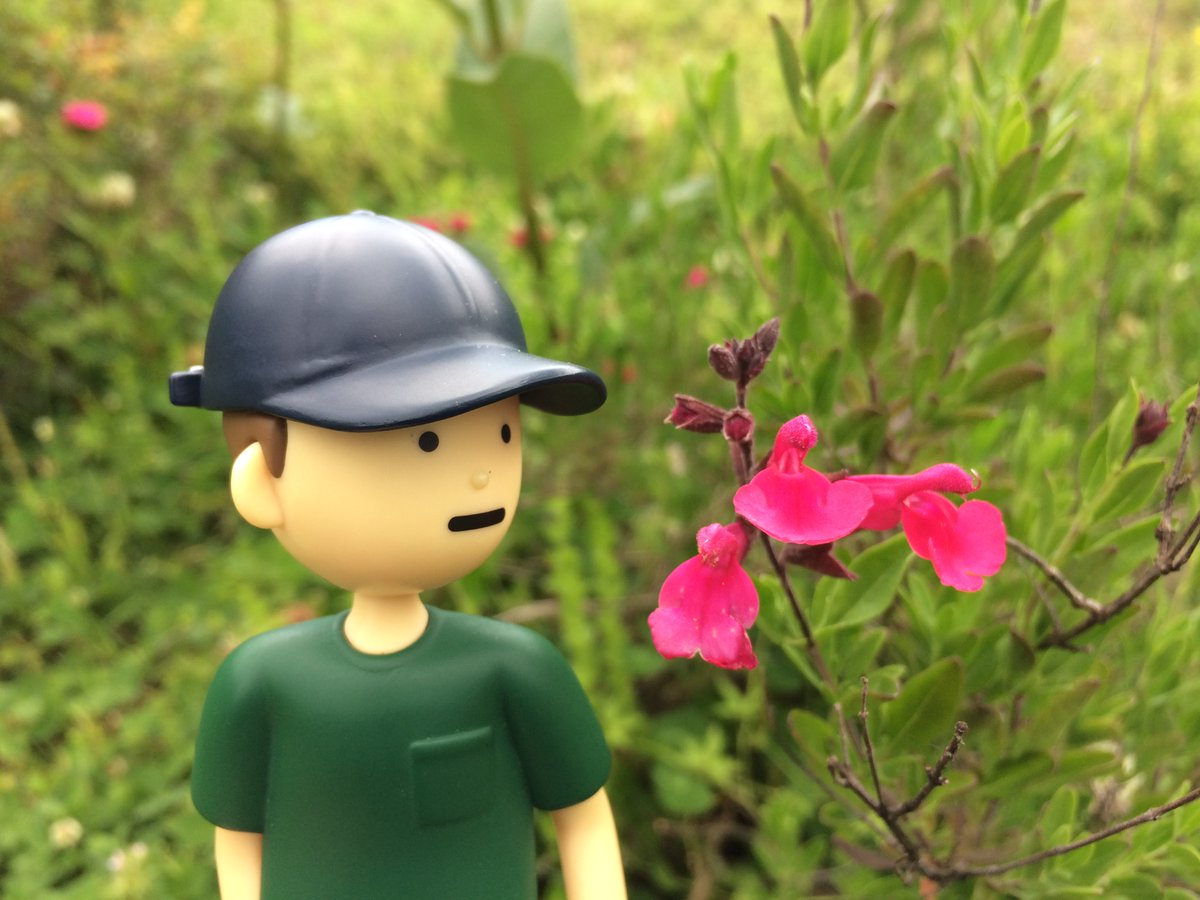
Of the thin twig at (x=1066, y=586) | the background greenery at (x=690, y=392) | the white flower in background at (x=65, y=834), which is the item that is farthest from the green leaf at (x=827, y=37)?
the white flower in background at (x=65, y=834)

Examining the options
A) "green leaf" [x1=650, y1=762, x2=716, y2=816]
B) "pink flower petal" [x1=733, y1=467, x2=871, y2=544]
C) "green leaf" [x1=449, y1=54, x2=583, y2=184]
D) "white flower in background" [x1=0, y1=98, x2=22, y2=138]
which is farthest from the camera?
"white flower in background" [x1=0, y1=98, x2=22, y2=138]

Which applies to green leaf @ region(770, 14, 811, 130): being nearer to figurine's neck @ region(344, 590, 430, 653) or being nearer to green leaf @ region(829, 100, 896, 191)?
green leaf @ region(829, 100, 896, 191)

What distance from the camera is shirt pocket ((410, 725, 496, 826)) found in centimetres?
79

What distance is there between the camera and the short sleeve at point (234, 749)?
0.82 metres

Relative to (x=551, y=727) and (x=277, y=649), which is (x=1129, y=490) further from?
(x=277, y=649)

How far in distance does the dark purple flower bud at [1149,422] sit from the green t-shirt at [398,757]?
1.58ft

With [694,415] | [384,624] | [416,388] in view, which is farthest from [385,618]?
[694,415]

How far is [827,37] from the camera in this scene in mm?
863

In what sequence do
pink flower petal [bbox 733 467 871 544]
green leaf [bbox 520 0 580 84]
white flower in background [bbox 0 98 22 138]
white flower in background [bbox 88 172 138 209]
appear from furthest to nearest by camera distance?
white flower in background [bbox 88 172 138 209], white flower in background [bbox 0 98 22 138], green leaf [bbox 520 0 580 84], pink flower petal [bbox 733 467 871 544]

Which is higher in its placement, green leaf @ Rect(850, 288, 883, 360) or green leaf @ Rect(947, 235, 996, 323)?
green leaf @ Rect(947, 235, 996, 323)

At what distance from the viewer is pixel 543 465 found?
1.62m

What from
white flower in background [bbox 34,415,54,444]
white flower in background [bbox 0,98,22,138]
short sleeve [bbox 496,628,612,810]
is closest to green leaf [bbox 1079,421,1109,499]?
short sleeve [bbox 496,628,612,810]

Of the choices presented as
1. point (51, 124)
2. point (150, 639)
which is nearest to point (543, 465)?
point (150, 639)

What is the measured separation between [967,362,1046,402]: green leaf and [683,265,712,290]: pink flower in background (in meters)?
0.66
